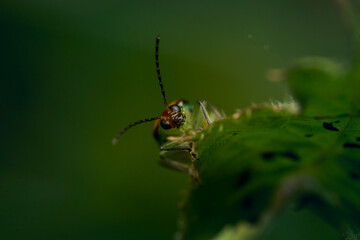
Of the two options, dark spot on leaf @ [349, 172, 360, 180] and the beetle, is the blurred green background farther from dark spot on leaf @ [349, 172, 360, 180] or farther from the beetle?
dark spot on leaf @ [349, 172, 360, 180]

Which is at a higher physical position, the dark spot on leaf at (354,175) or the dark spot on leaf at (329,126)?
the dark spot on leaf at (329,126)

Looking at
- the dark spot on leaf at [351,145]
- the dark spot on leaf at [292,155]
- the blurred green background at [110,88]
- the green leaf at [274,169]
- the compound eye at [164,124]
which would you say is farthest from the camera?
the blurred green background at [110,88]

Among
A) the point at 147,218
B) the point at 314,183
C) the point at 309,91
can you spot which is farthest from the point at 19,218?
the point at 309,91

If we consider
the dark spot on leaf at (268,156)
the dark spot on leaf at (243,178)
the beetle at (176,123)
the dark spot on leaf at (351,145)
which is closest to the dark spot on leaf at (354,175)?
the dark spot on leaf at (351,145)

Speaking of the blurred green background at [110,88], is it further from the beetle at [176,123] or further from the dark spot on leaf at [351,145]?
the dark spot on leaf at [351,145]

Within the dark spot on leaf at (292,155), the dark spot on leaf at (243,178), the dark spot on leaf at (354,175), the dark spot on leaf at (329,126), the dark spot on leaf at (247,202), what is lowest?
the dark spot on leaf at (247,202)

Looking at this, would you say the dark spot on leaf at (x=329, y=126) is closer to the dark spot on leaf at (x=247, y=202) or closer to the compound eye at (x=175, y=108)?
the dark spot on leaf at (x=247, y=202)

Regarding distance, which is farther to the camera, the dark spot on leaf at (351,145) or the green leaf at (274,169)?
the dark spot on leaf at (351,145)

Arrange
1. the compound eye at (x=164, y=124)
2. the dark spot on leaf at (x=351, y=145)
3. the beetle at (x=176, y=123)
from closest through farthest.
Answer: the dark spot on leaf at (x=351, y=145) → the beetle at (x=176, y=123) → the compound eye at (x=164, y=124)
